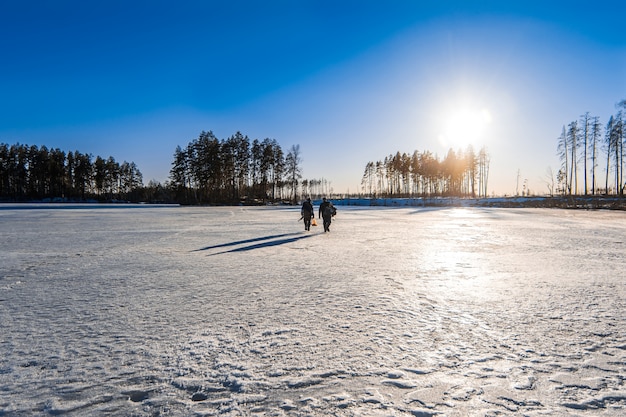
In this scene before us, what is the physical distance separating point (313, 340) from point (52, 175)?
315ft

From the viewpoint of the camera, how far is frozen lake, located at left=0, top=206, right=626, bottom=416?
2434mm

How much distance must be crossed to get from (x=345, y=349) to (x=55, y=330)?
3352 mm

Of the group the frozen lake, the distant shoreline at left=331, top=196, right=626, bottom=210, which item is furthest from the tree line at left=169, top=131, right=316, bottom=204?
the frozen lake

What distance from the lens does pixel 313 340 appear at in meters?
3.43

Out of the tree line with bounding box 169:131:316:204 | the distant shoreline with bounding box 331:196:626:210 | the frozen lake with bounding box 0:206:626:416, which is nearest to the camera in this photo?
the frozen lake with bounding box 0:206:626:416

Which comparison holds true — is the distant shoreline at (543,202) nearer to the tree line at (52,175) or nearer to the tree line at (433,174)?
the tree line at (433,174)

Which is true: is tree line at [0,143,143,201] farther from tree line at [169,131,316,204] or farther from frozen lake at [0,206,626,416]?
frozen lake at [0,206,626,416]

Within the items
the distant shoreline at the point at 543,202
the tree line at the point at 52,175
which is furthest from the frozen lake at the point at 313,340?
the tree line at the point at 52,175

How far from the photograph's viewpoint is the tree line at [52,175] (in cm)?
7481

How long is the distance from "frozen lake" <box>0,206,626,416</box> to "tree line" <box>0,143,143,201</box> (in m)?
84.5

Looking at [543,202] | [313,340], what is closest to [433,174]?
[543,202]

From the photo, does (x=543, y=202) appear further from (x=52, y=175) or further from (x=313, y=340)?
(x=52, y=175)

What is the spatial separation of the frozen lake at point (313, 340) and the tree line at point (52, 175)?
84.5m

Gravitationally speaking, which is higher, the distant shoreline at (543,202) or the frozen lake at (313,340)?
the distant shoreline at (543,202)
